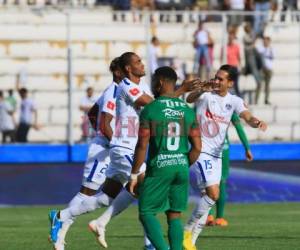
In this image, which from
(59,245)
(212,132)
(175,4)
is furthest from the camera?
(175,4)

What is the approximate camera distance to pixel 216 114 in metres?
16.7

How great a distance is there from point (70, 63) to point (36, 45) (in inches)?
151

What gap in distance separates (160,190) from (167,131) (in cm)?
60

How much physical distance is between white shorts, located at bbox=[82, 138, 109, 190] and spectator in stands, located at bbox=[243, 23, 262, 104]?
53.3 ft

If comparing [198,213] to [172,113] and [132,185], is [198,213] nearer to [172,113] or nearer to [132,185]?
[132,185]

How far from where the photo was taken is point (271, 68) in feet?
101

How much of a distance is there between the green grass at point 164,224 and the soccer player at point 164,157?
254 cm

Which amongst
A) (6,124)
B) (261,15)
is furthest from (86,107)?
(261,15)

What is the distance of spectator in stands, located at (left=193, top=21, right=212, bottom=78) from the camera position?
3011 cm

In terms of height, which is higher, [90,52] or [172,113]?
[172,113]

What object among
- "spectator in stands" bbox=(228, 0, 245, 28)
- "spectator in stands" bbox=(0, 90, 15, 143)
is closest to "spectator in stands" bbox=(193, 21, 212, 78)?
"spectator in stands" bbox=(228, 0, 245, 28)

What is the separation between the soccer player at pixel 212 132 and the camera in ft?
48.5

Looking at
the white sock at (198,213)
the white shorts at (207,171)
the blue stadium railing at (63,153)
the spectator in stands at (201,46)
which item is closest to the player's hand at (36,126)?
the blue stadium railing at (63,153)

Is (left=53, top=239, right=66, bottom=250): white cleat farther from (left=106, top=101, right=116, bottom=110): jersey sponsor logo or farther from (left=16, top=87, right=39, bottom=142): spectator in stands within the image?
(left=16, top=87, right=39, bottom=142): spectator in stands
